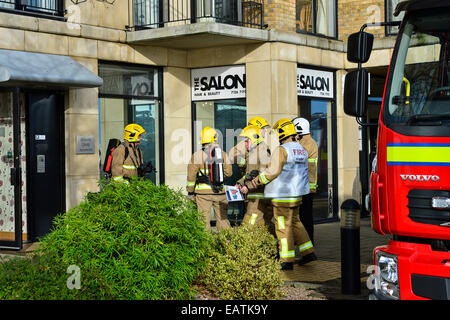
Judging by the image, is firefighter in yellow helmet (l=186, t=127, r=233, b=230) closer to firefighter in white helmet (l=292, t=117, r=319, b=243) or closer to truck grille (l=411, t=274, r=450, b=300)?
firefighter in white helmet (l=292, t=117, r=319, b=243)

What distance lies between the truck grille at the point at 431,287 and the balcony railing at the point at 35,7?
889cm

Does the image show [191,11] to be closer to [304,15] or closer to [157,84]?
[157,84]

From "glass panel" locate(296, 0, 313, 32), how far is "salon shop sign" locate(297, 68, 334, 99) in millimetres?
1034

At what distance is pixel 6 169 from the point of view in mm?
11695

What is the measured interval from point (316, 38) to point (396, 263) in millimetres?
10481

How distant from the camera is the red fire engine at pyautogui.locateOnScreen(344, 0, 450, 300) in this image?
525cm

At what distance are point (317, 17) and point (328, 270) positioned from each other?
Answer: 8.25 meters

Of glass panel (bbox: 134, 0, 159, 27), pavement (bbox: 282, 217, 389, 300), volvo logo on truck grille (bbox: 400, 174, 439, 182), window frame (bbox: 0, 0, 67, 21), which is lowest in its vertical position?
pavement (bbox: 282, 217, 389, 300)

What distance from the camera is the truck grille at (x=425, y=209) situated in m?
5.24

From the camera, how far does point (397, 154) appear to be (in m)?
5.51

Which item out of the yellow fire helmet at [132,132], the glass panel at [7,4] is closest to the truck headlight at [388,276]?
the yellow fire helmet at [132,132]

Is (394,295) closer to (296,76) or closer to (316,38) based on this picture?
(296,76)

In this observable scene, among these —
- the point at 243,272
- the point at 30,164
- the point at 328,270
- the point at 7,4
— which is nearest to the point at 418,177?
the point at 243,272

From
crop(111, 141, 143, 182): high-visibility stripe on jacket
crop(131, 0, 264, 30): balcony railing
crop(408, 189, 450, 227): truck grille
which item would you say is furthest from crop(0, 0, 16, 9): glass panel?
crop(408, 189, 450, 227): truck grille
